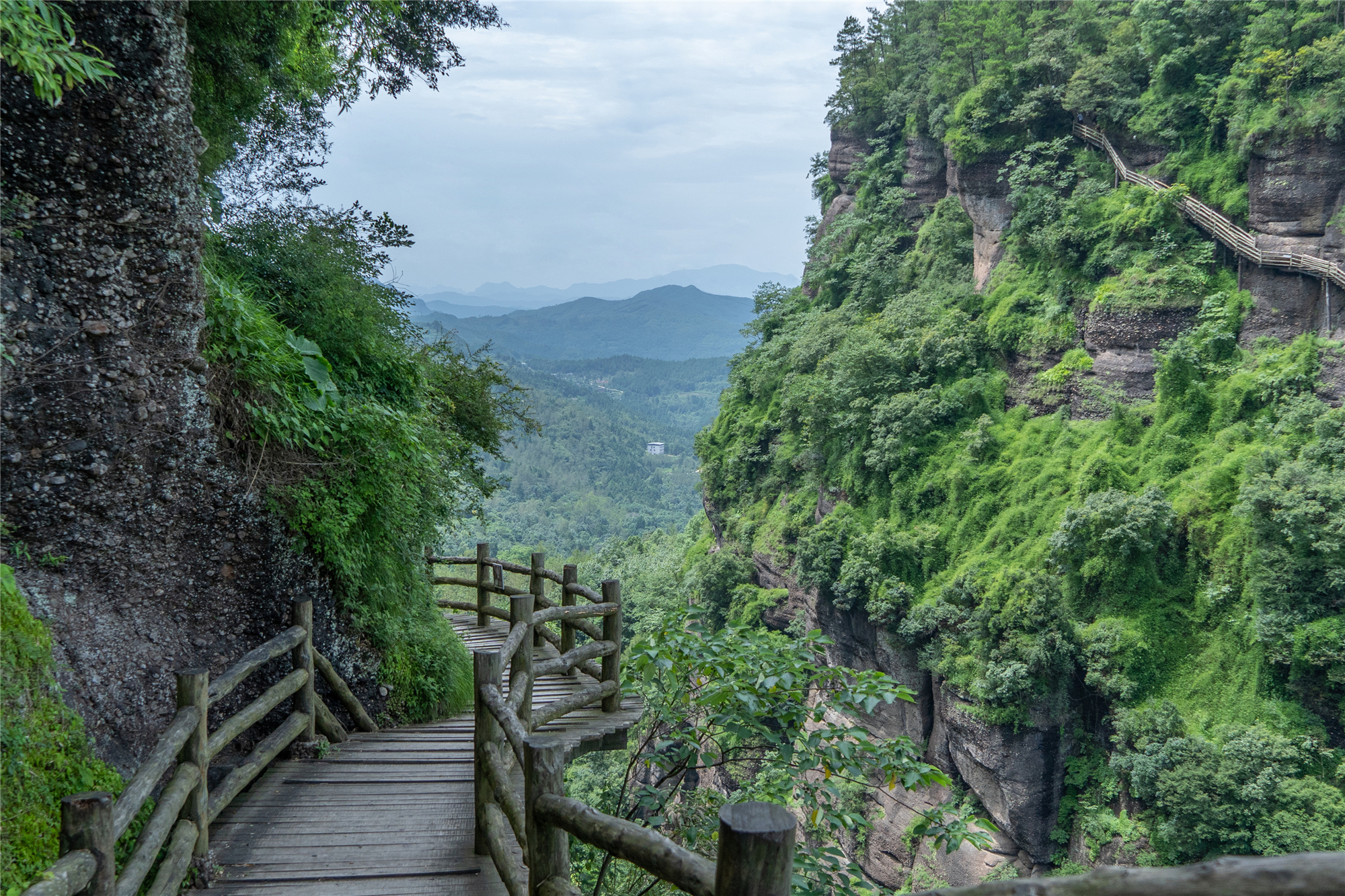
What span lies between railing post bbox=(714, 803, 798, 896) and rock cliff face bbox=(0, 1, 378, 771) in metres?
3.79

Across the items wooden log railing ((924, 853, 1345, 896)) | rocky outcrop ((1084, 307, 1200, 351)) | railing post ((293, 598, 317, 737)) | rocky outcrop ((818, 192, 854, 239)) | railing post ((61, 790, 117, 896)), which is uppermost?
rocky outcrop ((818, 192, 854, 239))

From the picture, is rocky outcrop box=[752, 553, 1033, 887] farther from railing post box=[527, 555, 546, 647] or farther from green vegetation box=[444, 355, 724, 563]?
green vegetation box=[444, 355, 724, 563]

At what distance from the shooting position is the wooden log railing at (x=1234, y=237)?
19.5 meters

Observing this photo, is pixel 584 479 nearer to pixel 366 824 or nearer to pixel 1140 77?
pixel 1140 77

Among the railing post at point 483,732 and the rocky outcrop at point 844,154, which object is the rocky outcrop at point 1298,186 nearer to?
the rocky outcrop at point 844,154

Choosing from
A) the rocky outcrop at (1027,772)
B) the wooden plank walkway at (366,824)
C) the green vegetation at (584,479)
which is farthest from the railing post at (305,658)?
the green vegetation at (584,479)

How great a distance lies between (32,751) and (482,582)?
230 inches

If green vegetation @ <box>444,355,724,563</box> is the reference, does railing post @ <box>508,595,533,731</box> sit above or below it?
above

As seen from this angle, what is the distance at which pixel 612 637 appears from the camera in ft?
18.9

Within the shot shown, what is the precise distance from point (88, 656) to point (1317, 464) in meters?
21.8

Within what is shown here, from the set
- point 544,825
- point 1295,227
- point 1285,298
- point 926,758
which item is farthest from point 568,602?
point 1295,227

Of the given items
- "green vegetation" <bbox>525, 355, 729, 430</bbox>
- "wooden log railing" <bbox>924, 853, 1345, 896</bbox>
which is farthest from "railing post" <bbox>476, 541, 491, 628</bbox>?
"green vegetation" <bbox>525, 355, 729, 430</bbox>

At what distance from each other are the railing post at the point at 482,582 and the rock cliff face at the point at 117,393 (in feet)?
13.9

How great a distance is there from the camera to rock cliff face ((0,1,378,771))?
3.80 m
